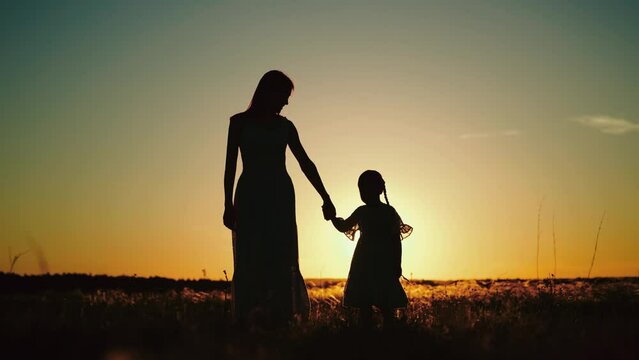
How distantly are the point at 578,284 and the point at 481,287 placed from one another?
5.34ft

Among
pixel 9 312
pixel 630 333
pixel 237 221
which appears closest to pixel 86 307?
pixel 9 312

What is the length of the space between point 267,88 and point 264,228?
145cm

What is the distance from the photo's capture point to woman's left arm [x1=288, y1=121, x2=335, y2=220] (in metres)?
8.02

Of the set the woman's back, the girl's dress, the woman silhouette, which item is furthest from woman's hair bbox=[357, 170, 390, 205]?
the woman's back

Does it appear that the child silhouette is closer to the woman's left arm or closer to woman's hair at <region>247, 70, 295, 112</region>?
the woman's left arm

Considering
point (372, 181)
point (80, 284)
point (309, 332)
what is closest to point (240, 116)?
point (372, 181)

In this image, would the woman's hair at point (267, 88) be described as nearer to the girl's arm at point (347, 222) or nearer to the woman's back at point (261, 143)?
the woman's back at point (261, 143)

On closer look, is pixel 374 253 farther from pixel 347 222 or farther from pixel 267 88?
pixel 267 88

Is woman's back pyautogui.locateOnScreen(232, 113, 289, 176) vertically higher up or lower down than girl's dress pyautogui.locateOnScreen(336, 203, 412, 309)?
higher up

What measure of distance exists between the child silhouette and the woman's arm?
5.13 ft

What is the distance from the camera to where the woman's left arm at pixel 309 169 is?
8.02 meters

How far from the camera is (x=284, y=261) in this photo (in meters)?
7.82

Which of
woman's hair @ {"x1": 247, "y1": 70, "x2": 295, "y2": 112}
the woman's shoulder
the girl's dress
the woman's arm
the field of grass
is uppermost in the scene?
woman's hair @ {"x1": 247, "y1": 70, "x2": 295, "y2": 112}

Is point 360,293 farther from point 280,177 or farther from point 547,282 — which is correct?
point 547,282
